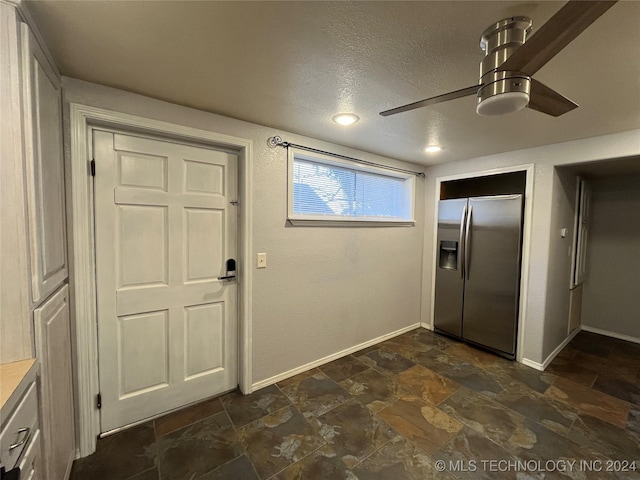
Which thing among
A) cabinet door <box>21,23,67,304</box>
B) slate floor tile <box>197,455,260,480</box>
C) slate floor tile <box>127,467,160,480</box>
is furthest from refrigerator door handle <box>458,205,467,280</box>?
cabinet door <box>21,23,67,304</box>

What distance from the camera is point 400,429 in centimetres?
189

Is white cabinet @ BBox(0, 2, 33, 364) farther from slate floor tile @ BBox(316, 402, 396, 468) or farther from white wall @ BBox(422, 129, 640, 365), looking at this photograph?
white wall @ BBox(422, 129, 640, 365)

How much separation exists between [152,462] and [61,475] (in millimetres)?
424

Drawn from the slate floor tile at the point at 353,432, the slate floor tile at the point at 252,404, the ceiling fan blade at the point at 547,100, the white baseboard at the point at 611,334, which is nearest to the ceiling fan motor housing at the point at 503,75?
the ceiling fan blade at the point at 547,100

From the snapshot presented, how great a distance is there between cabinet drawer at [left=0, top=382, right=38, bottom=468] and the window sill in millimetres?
1798

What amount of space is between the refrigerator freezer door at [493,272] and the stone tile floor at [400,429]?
16.5 inches

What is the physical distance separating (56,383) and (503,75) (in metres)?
2.36

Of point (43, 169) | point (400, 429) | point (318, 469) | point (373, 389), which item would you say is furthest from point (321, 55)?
point (373, 389)

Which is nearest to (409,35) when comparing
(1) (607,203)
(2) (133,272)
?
(2) (133,272)

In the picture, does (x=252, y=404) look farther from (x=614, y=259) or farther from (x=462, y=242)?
(x=614, y=259)

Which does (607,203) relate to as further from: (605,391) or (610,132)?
(605,391)

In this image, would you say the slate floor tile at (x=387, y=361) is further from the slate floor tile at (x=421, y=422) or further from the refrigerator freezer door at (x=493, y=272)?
the refrigerator freezer door at (x=493, y=272)

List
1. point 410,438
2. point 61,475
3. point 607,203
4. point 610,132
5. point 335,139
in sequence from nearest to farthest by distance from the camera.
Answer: point 61,475, point 410,438, point 610,132, point 335,139, point 607,203

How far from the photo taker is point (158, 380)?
197 centimetres
